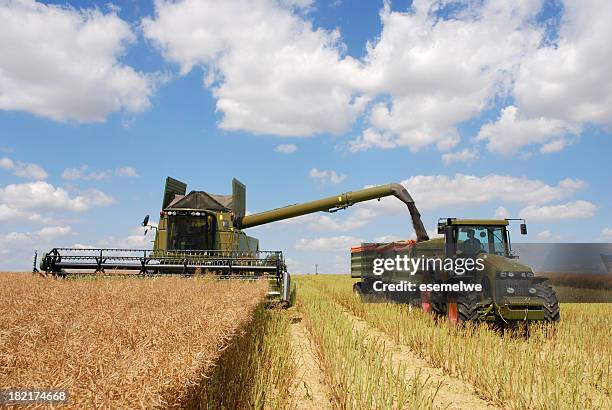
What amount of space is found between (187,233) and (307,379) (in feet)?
30.2

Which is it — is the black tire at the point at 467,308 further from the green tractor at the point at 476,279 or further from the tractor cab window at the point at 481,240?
the tractor cab window at the point at 481,240

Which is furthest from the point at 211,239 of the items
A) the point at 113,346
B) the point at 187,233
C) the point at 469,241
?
the point at 113,346

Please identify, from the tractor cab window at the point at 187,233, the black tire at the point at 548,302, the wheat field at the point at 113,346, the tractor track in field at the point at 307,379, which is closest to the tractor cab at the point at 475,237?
the black tire at the point at 548,302

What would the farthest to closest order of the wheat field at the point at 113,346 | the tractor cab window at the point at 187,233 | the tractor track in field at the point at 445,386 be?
1. the tractor cab window at the point at 187,233
2. the tractor track in field at the point at 445,386
3. the wheat field at the point at 113,346

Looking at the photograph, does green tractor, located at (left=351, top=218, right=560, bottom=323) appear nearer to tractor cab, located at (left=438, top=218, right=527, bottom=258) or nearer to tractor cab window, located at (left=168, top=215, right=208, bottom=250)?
tractor cab, located at (left=438, top=218, right=527, bottom=258)

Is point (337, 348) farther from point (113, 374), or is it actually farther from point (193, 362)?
point (113, 374)

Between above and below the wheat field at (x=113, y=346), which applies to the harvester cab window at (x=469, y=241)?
above

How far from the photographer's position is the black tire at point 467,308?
8.12 metres

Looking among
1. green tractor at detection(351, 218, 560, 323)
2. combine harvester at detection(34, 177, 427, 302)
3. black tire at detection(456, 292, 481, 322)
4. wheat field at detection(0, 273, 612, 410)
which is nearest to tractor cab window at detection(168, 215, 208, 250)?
combine harvester at detection(34, 177, 427, 302)

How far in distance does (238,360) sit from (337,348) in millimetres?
1585

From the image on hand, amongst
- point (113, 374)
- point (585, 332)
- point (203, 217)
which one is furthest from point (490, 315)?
point (203, 217)

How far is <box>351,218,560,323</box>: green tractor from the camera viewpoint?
816cm

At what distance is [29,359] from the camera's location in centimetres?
285

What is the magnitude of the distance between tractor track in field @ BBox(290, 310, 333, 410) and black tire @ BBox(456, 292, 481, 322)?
2.74 metres
